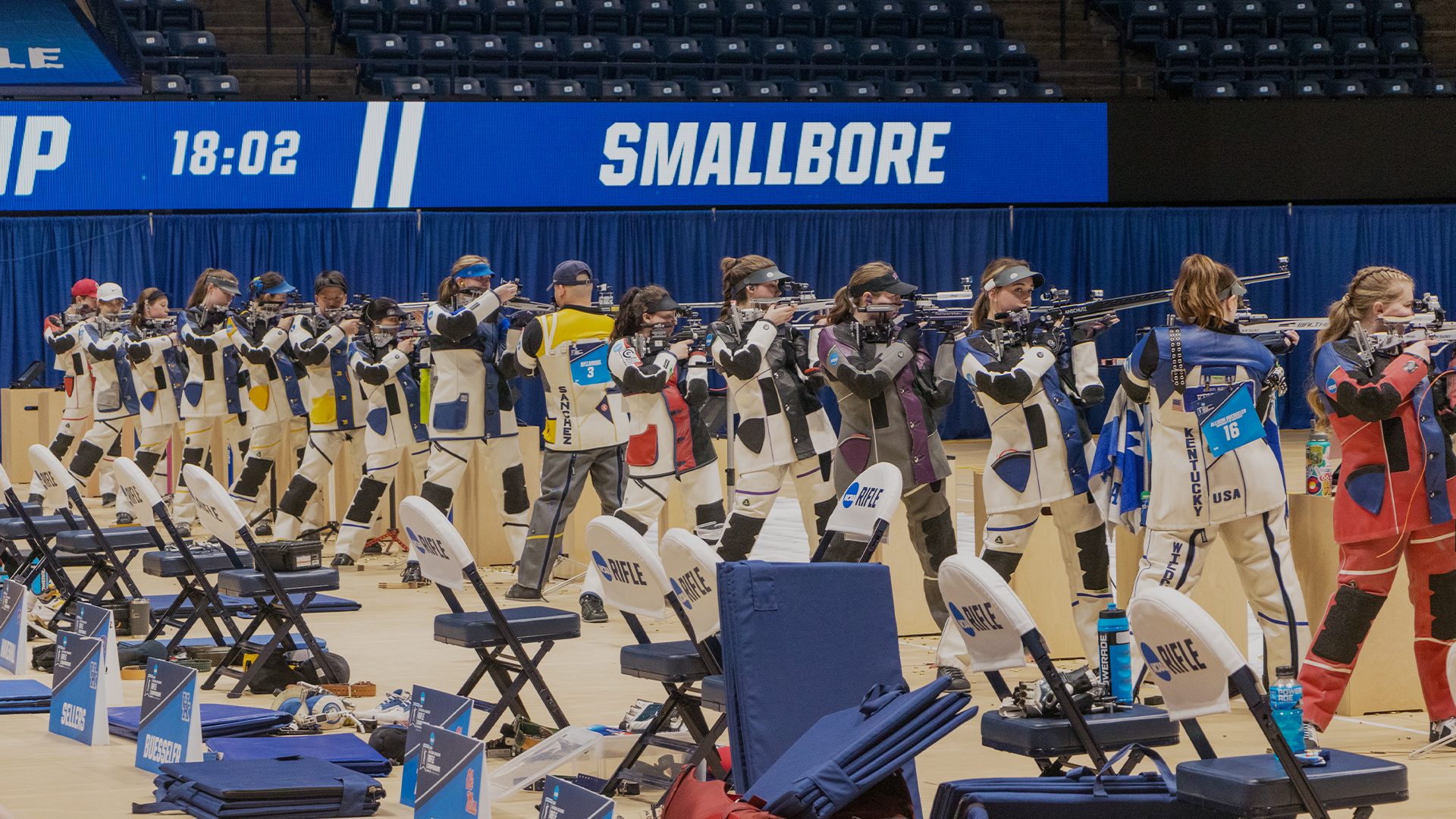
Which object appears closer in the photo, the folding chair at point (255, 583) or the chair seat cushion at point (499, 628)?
the chair seat cushion at point (499, 628)

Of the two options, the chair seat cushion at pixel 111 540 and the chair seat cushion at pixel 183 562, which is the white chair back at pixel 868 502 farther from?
the chair seat cushion at pixel 111 540

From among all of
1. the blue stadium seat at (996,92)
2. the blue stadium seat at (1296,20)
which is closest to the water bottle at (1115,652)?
the blue stadium seat at (996,92)

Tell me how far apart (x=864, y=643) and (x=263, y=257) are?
1445 cm

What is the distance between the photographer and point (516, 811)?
5.12m

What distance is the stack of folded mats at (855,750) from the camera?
10.7ft

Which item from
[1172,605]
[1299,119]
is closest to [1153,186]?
[1299,119]

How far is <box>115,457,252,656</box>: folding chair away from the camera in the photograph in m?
6.96

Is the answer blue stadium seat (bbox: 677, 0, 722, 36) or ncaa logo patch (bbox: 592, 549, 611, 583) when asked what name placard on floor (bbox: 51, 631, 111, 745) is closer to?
ncaa logo patch (bbox: 592, 549, 611, 583)

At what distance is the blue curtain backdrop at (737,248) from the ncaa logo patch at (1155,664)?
574 inches

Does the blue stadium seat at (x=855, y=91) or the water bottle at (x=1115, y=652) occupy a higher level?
the blue stadium seat at (x=855, y=91)

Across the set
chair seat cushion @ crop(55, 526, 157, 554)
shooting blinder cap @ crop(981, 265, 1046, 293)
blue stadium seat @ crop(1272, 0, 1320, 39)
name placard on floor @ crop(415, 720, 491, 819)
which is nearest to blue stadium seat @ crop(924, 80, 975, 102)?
blue stadium seat @ crop(1272, 0, 1320, 39)

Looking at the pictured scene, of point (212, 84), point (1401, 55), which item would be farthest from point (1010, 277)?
point (1401, 55)

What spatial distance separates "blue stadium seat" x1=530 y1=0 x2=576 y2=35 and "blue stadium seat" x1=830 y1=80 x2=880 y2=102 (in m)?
3.09

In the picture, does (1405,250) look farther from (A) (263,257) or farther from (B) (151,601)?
(B) (151,601)
